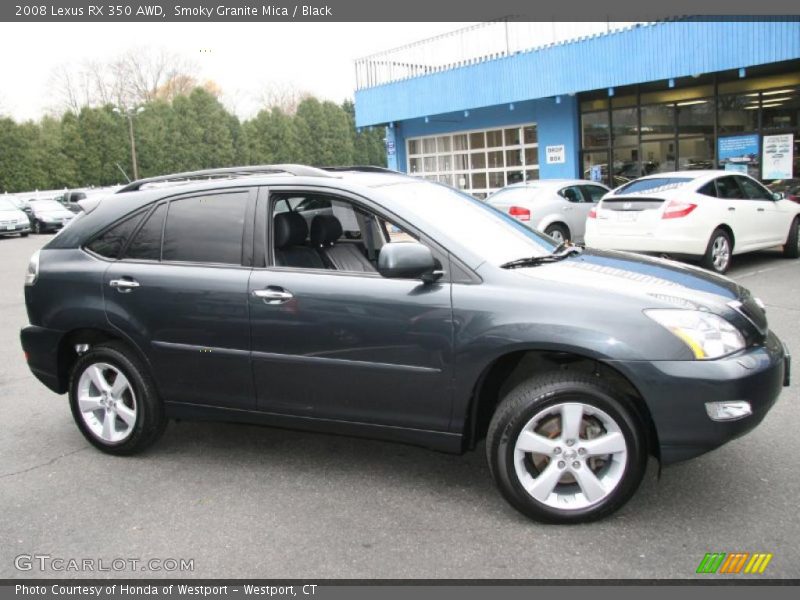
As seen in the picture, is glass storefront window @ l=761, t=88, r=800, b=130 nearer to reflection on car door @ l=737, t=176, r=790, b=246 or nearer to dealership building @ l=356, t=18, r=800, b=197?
dealership building @ l=356, t=18, r=800, b=197

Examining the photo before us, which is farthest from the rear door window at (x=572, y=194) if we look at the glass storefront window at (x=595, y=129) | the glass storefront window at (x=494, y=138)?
the glass storefront window at (x=494, y=138)

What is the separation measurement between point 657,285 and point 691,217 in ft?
23.7

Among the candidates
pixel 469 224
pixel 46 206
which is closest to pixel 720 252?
pixel 469 224

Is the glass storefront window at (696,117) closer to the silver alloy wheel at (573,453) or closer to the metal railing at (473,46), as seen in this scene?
the metal railing at (473,46)

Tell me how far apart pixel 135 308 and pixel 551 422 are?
250 centimetres

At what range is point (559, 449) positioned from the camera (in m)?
3.41

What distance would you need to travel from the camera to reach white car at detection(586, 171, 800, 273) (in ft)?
33.4

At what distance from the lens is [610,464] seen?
3420mm

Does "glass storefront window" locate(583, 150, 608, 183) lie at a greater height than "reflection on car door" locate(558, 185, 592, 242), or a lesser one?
greater

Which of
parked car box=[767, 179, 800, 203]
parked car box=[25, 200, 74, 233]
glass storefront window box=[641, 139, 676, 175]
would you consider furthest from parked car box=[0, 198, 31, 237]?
parked car box=[767, 179, 800, 203]

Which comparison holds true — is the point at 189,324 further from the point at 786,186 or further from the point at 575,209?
the point at 786,186

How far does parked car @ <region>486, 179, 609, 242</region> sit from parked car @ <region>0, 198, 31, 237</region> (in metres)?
21.5

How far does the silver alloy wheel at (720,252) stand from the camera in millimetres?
10438
